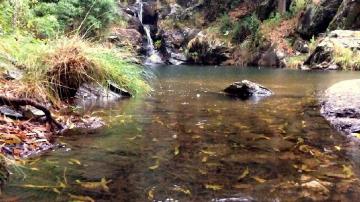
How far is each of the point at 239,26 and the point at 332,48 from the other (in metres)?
10.2

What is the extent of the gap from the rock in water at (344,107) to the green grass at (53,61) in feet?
11.8

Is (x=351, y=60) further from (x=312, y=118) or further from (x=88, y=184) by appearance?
(x=88, y=184)

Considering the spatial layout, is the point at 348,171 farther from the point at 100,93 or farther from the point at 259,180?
the point at 100,93

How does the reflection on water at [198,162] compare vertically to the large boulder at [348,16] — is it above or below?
below

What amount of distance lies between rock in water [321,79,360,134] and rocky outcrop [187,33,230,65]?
75.9 feet

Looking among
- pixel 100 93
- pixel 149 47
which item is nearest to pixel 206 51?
pixel 149 47

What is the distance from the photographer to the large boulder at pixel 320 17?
2597cm

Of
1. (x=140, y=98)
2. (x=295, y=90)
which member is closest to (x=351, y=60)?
(x=295, y=90)

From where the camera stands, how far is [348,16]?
23.8 meters

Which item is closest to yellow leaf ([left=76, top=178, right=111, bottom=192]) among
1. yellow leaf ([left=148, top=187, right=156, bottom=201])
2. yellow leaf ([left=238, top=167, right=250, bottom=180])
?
yellow leaf ([left=148, top=187, right=156, bottom=201])

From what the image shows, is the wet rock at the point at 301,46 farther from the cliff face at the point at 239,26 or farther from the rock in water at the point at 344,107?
the rock in water at the point at 344,107

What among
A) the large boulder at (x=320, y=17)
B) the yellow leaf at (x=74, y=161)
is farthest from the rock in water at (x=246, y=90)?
the large boulder at (x=320, y=17)

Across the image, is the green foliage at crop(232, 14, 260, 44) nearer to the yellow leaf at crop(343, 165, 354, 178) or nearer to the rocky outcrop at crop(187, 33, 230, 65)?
the rocky outcrop at crop(187, 33, 230, 65)

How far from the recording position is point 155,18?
36875mm
